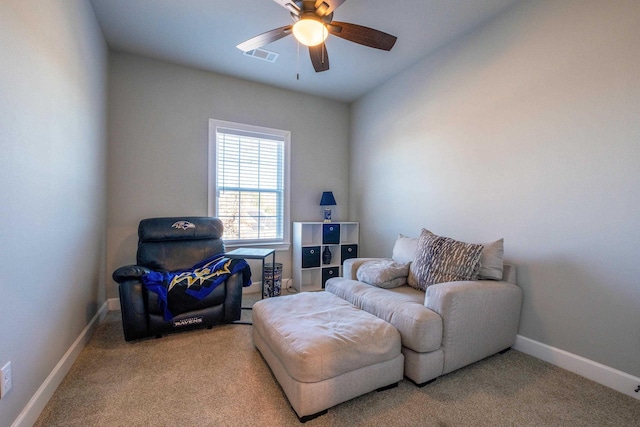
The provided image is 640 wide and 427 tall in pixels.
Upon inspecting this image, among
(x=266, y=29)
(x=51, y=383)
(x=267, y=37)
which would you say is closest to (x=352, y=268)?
(x=267, y=37)

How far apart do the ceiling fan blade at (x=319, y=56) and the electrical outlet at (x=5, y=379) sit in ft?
8.47

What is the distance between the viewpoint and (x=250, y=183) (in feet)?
12.4

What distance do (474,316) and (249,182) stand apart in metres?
3.02

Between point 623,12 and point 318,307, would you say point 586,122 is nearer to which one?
point 623,12

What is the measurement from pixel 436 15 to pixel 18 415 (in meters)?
3.92

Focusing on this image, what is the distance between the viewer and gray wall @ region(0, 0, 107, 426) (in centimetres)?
128

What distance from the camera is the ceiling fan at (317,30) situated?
175 centimetres

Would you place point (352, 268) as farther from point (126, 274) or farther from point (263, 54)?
point (263, 54)

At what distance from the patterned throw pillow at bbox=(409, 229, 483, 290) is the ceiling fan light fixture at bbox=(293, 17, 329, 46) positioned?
1860 mm

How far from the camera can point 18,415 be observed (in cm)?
133

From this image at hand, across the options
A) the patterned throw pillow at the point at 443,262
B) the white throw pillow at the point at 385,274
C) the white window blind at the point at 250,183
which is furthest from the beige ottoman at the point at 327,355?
the white window blind at the point at 250,183

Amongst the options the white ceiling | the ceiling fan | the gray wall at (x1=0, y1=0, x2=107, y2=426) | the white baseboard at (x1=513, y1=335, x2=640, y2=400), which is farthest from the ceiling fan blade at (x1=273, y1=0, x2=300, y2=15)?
the white baseboard at (x1=513, y1=335, x2=640, y2=400)

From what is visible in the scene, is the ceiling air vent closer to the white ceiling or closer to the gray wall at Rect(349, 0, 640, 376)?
the white ceiling

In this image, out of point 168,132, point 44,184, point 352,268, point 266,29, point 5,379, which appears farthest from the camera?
point 168,132
